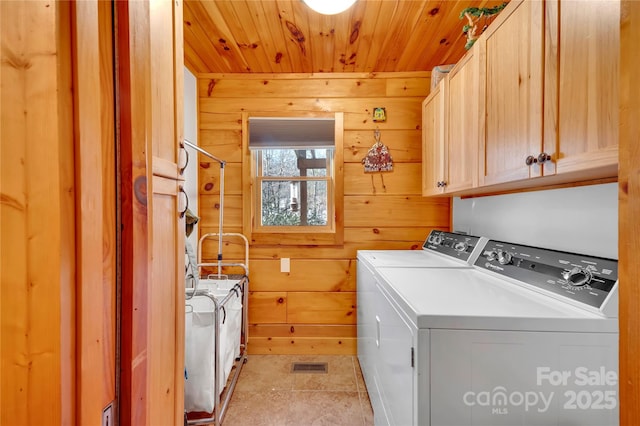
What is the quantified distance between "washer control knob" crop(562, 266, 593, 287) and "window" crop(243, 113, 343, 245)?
1526mm

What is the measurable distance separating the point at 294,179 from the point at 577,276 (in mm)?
1910

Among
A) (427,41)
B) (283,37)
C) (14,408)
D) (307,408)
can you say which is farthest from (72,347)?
(427,41)

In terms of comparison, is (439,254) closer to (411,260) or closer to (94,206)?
(411,260)

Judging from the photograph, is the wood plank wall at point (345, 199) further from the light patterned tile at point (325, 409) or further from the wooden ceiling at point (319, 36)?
the light patterned tile at point (325, 409)

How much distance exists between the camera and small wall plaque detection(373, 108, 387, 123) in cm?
237

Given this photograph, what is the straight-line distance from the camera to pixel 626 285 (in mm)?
432

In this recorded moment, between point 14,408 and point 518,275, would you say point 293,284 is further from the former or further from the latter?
point 14,408

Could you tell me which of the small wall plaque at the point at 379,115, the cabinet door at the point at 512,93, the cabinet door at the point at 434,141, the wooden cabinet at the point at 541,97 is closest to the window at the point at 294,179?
the small wall plaque at the point at 379,115

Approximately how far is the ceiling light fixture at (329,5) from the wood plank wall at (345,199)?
86 centimetres

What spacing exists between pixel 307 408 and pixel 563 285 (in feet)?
4.98

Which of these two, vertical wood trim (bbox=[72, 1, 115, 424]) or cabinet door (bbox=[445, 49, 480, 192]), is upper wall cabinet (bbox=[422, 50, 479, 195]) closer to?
cabinet door (bbox=[445, 49, 480, 192])

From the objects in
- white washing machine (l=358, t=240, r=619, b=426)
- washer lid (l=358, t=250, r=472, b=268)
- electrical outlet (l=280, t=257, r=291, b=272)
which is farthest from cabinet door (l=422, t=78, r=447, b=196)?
electrical outlet (l=280, t=257, r=291, b=272)

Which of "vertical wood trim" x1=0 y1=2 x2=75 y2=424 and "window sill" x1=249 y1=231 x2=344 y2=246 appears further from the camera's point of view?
"window sill" x1=249 y1=231 x2=344 y2=246

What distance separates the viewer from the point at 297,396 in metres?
→ 1.89
